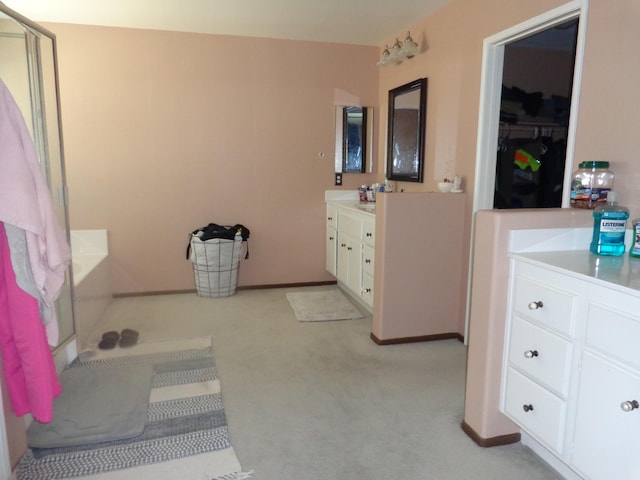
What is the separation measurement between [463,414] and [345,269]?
1920 mm

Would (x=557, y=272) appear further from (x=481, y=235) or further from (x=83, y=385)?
(x=83, y=385)

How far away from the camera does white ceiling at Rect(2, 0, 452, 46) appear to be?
3227 mm

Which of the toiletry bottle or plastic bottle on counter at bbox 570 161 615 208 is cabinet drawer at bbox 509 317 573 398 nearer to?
the toiletry bottle

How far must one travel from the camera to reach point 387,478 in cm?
176

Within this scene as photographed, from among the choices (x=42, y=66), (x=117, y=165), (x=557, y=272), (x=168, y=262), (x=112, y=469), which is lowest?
(x=112, y=469)

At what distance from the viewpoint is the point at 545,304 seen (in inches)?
64.5

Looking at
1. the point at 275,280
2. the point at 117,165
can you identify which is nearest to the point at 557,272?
the point at 275,280

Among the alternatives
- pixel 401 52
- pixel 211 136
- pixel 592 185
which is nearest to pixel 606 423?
pixel 592 185

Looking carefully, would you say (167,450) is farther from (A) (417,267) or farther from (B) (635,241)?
(B) (635,241)

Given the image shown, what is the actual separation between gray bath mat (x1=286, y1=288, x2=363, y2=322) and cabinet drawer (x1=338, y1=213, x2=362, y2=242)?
0.60 meters

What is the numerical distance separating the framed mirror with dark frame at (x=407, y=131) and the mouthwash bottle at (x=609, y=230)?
73.5 inches

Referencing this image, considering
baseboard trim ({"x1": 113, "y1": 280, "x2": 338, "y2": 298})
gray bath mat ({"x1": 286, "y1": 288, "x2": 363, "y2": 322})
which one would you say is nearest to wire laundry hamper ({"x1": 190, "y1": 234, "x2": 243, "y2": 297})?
baseboard trim ({"x1": 113, "y1": 280, "x2": 338, "y2": 298})

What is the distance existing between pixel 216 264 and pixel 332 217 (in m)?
1.15

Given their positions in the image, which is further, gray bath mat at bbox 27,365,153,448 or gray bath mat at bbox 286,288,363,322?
gray bath mat at bbox 286,288,363,322
